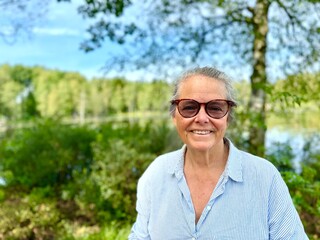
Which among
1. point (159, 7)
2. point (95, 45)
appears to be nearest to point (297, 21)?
point (159, 7)

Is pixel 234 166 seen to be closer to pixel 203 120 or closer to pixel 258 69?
pixel 203 120

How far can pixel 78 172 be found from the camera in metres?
6.32

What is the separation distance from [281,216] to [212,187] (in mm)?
285

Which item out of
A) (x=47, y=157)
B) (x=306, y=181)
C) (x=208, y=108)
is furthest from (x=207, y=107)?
(x=47, y=157)

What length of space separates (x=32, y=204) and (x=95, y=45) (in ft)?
7.25

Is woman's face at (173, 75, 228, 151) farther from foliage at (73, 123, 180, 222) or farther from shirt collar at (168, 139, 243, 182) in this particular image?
foliage at (73, 123, 180, 222)

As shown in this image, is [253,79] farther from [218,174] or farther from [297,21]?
[218,174]

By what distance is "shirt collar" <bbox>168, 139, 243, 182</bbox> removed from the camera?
167 cm

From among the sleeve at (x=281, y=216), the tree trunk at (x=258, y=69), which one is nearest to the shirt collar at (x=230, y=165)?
the sleeve at (x=281, y=216)

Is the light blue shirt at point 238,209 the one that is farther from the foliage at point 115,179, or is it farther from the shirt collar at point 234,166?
the foliage at point 115,179

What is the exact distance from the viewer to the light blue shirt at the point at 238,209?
1.62 metres

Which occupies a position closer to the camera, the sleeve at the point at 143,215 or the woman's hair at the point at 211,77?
the woman's hair at the point at 211,77

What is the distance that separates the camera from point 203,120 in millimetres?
1664

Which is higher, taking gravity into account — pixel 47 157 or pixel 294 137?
pixel 294 137
